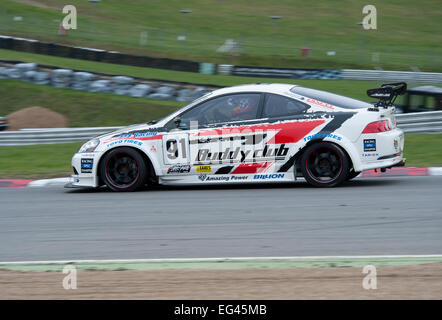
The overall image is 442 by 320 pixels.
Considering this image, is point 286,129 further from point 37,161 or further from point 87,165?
point 37,161

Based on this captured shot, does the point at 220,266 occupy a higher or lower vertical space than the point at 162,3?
lower

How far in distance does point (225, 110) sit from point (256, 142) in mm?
622

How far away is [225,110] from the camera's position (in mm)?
9094

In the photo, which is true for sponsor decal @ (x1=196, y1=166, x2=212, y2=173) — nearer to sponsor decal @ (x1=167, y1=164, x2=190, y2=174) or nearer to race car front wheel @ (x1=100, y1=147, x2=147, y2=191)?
sponsor decal @ (x1=167, y1=164, x2=190, y2=174)

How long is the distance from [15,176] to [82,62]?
Answer: 53.4 feet

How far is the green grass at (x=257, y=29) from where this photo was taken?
3058cm

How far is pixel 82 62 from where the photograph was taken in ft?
89.0

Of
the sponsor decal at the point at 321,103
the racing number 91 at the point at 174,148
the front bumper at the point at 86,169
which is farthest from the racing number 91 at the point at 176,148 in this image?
the sponsor decal at the point at 321,103

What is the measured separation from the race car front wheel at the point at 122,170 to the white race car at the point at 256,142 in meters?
0.01

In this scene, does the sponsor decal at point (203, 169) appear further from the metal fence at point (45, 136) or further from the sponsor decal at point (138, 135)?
the metal fence at point (45, 136)

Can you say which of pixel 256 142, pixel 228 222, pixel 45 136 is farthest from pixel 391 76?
pixel 228 222
